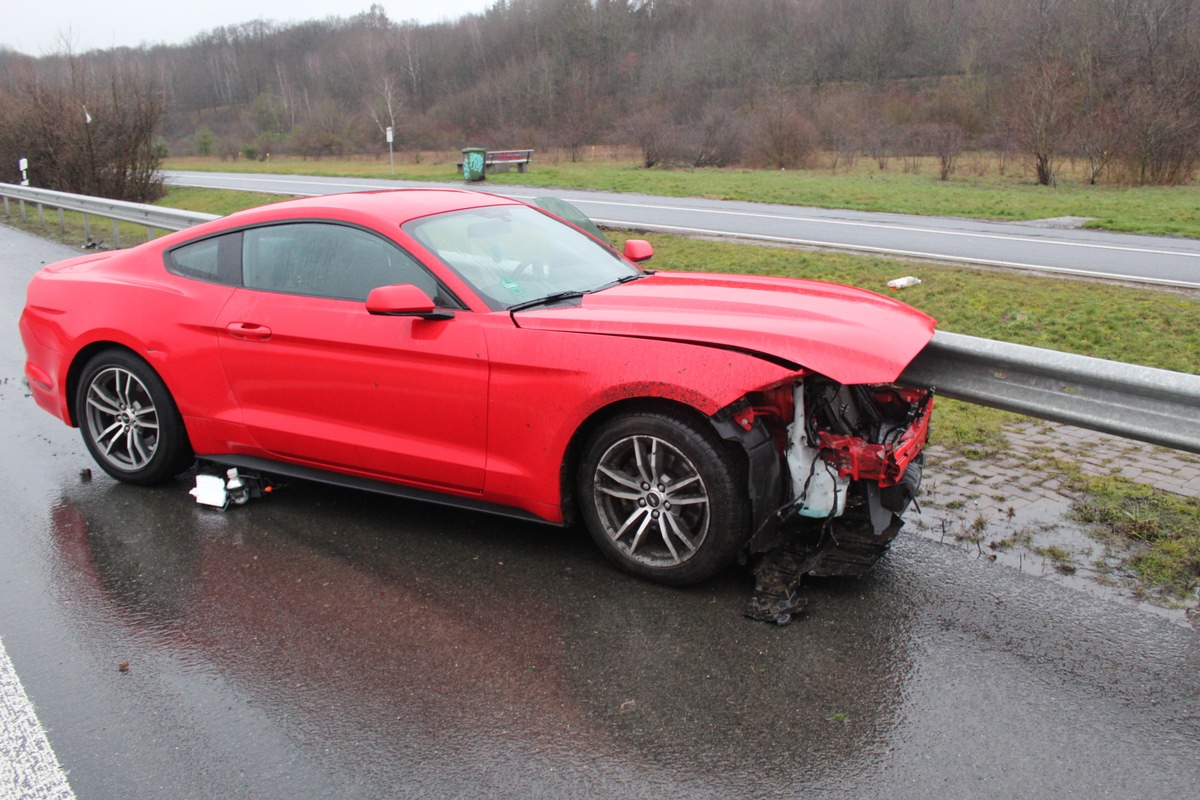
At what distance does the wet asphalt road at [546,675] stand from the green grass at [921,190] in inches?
566

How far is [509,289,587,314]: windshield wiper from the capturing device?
4.49m

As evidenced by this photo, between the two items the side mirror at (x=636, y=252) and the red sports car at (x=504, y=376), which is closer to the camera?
the red sports car at (x=504, y=376)

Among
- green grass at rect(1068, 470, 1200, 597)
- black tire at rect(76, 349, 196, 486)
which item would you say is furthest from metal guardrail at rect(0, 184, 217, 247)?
green grass at rect(1068, 470, 1200, 597)

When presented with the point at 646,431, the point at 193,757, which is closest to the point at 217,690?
the point at 193,757

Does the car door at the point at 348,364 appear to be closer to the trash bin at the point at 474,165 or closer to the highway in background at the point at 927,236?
the highway in background at the point at 927,236

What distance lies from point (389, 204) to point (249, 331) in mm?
973

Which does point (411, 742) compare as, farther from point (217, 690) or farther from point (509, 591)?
point (509, 591)

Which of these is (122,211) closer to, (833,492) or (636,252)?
(636,252)

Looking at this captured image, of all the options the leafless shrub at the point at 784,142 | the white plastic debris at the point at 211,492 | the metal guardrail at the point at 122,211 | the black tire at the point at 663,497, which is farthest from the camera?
the leafless shrub at the point at 784,142

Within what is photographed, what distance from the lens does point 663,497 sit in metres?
4.10

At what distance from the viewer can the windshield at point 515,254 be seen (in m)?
4.65

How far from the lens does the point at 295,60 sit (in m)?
123

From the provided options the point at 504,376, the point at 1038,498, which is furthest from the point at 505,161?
the point at 504,376

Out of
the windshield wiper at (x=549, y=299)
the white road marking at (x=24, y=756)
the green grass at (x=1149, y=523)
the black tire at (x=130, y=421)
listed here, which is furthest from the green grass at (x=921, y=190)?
the white road marking at (x=24, y=756)
